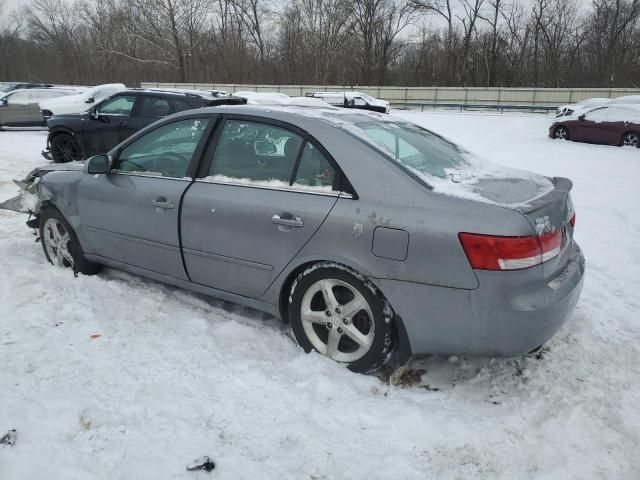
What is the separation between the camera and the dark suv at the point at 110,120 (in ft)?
29.6

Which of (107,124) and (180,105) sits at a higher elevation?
(180,105)

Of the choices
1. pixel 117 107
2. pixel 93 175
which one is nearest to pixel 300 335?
pixel 93 175

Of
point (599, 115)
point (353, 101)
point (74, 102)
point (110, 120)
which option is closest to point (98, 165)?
point (110, 120)

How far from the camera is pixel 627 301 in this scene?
4121 mm

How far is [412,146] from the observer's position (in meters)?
3.27

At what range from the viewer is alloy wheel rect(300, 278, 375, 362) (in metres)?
2.91

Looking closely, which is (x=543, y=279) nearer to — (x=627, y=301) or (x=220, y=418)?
(x=220, y=418)

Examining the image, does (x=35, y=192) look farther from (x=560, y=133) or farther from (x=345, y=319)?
(x=560, y=133)

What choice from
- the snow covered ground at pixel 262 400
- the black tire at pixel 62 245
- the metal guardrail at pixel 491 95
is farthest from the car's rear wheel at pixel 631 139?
the metal guardrail at pixel 491 95

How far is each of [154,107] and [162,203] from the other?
637 cm

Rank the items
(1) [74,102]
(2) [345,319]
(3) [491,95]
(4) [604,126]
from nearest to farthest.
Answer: (2) [345,319] < (1) [74,102] < (4) [604,126] < (3) [491,95]

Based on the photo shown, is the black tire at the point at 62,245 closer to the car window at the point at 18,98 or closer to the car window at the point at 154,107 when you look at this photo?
the car window at the point at 154,107

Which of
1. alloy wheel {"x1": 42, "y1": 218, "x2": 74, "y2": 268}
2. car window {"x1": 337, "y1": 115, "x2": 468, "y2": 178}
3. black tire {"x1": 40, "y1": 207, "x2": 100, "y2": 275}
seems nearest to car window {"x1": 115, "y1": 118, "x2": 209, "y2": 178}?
black tire {"x1": 40, "y1": 207, "x2": 100, "y2": 275}

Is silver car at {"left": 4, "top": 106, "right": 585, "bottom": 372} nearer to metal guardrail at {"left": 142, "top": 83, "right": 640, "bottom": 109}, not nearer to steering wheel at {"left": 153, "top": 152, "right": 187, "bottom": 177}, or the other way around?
steering wheel at {"left": 153, "top": 152, "right": 187, "bottom": 177}
